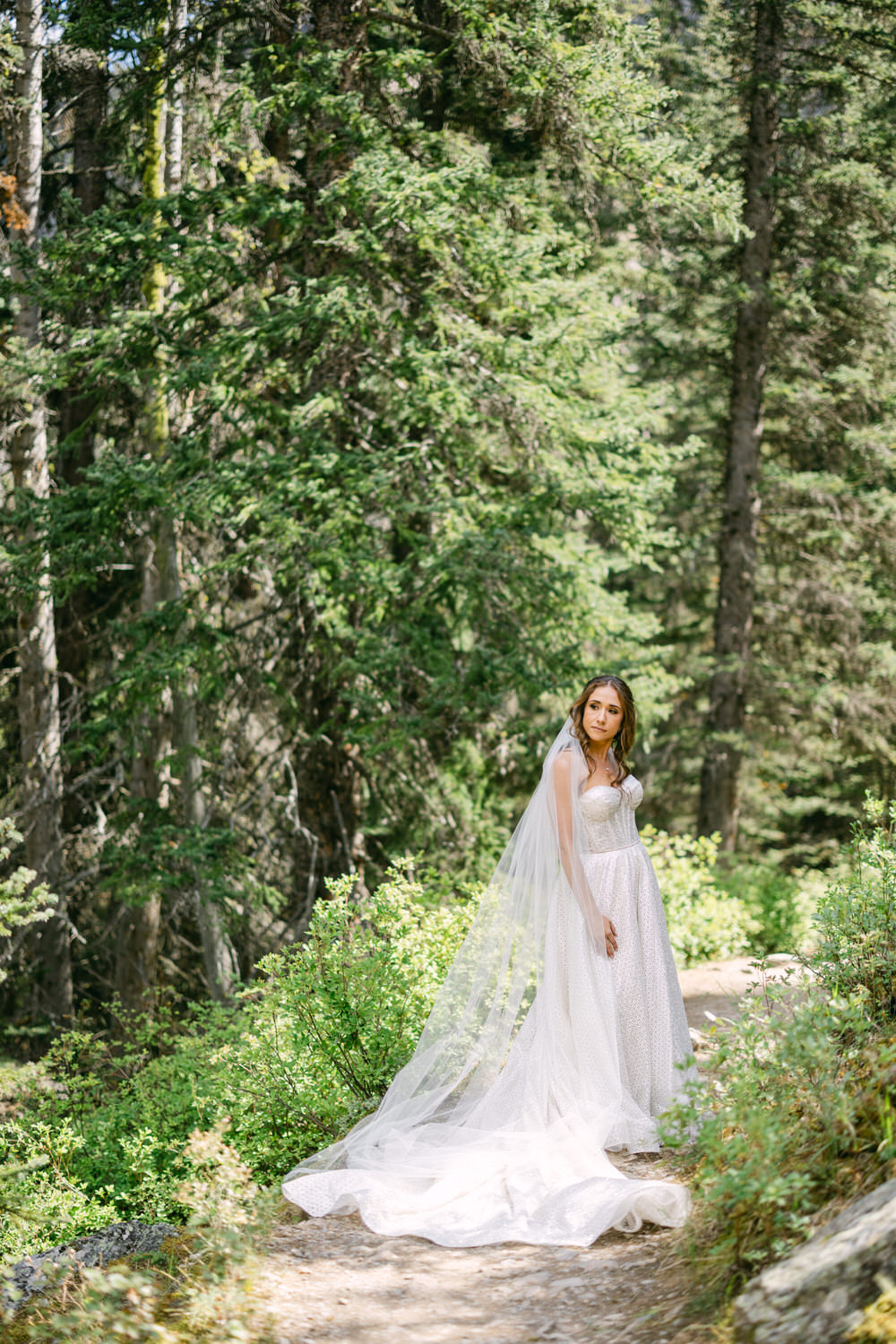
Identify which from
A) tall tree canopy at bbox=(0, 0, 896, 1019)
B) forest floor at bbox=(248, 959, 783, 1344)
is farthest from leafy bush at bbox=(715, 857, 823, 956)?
A: forest floor at bbox=(248, 959, 783, 1344)

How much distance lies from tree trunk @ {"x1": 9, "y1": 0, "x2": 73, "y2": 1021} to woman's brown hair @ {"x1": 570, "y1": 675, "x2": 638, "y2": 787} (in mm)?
8375

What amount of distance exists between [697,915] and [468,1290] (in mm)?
6577

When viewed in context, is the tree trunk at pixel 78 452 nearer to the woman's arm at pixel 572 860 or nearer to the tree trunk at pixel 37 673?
the tree trunk at pixel 37 673

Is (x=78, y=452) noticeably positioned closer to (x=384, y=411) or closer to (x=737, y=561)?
(x=384, y=411)

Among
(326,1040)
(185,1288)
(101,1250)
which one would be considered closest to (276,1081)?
(326,1040)

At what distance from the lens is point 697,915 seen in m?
9.74

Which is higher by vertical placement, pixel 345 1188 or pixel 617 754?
pixel 617 754

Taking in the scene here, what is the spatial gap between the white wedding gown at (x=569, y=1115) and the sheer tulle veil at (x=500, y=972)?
6 centimetres

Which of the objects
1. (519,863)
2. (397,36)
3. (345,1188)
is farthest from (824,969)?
(397,36)

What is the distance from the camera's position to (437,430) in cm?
930

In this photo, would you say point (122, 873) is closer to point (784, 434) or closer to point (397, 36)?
point (397, 36)

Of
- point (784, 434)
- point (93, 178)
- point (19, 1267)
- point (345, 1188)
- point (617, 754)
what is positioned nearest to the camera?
point (345, 1188)

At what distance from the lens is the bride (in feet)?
14.0

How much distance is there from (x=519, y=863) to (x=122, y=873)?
557 cm
